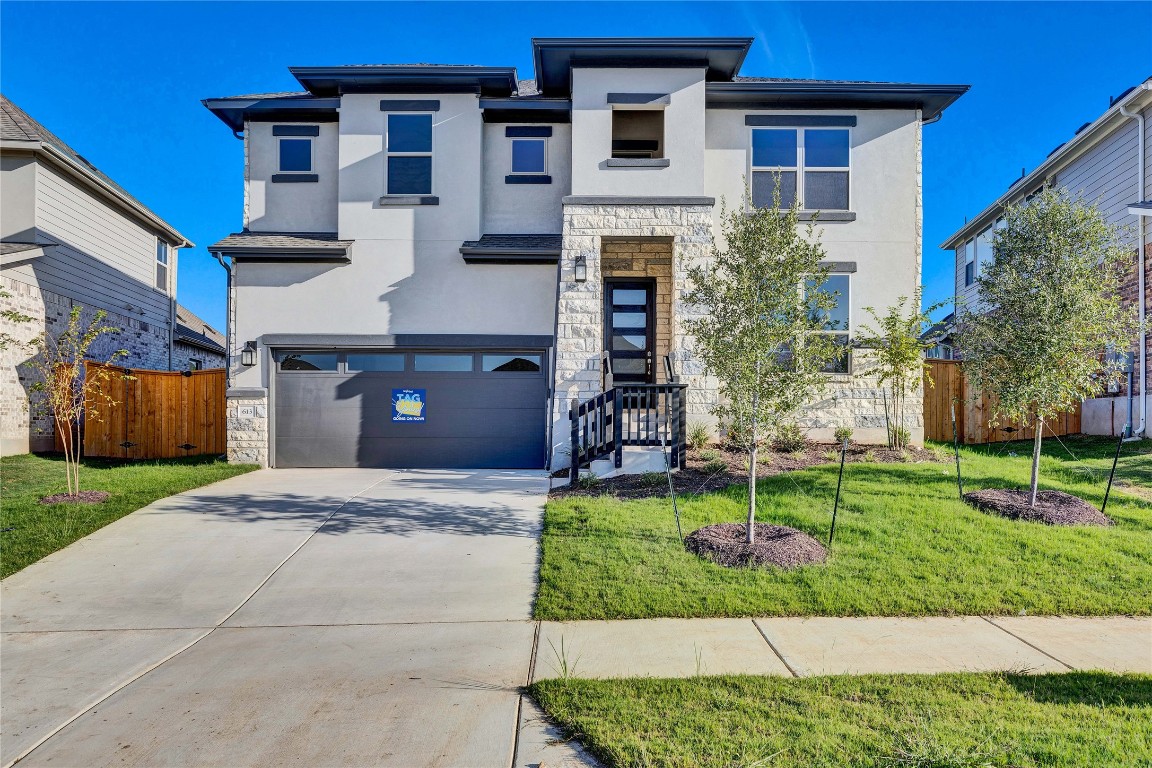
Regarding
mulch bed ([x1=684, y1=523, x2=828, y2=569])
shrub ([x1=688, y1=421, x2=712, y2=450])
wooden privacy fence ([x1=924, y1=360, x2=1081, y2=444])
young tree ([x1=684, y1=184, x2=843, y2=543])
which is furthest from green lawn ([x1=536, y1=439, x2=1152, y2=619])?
wooden privacy fence ([x1=924, y1=360, x2=1081, y2=444])

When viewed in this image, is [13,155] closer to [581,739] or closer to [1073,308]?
[581,739]

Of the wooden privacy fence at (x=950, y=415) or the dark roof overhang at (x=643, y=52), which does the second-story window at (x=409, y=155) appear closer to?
the dark roof overhang at (x=643, y=52)

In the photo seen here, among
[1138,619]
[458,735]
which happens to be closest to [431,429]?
[458,735]

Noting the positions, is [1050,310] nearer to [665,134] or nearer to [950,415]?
[665,134]

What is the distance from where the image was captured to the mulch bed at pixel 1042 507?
6684 mm

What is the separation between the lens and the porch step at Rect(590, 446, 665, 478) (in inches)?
358

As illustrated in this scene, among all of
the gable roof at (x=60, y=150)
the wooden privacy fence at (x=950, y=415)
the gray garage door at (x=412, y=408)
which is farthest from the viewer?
the wooden privacy fence at (x=950, y=415)

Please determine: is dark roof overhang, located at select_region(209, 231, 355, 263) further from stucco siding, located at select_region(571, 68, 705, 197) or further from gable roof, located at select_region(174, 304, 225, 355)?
gable roof, located at select_region(174, 304, 225, 355)

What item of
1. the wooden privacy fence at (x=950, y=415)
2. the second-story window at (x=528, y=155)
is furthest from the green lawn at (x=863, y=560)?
the second-story window at (x=528, y=155)

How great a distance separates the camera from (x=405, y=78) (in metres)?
11.7

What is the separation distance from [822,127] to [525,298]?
6345mm

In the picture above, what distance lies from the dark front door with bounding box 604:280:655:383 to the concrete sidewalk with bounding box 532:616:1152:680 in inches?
311

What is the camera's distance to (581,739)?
310 centimetres

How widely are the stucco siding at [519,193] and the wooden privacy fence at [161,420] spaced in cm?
653
